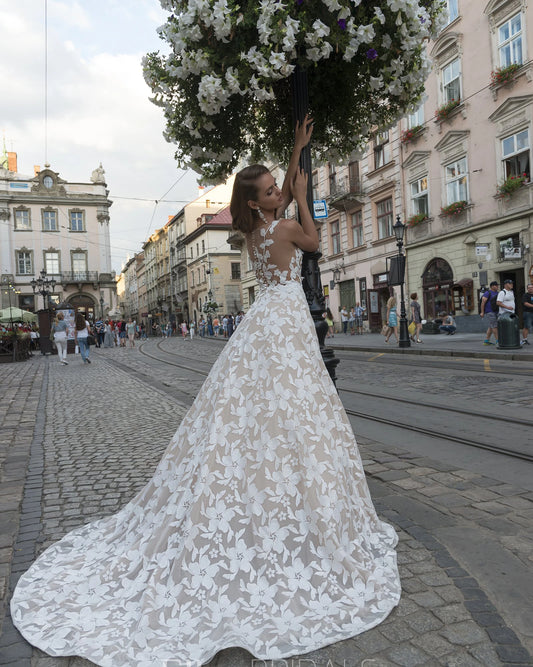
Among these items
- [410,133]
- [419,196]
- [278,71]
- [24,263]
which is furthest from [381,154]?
[24,263]

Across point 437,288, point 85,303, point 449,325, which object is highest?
point 85,303

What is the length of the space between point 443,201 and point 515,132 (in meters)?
4.11

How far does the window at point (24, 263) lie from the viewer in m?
48.9

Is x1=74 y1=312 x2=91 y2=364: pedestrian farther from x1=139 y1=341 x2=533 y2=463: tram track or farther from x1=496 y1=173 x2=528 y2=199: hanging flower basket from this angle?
x1=496 y1=173 x2=528 y2=199: hanging flower basket

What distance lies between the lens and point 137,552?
88.4 inches

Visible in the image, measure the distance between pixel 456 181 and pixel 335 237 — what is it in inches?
424

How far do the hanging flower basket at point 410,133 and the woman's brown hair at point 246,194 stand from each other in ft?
74.2

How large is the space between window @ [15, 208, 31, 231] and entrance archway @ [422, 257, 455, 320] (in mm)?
40472

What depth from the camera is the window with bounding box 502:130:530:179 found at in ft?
57.5

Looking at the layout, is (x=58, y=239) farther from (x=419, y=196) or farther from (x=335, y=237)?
(x=419, y=196)

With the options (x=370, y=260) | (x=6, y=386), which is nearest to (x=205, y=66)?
(x=6, y=386)

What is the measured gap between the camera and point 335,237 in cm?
3103

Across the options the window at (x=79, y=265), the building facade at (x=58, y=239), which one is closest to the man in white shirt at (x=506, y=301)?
the building facade at (x=58, y=239)

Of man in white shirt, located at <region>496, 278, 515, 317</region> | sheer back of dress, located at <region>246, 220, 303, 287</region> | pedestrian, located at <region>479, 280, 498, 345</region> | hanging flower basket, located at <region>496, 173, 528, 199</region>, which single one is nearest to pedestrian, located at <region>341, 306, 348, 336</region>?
hanging flower basket, located at <region>496, 173, 528, 199</region>
